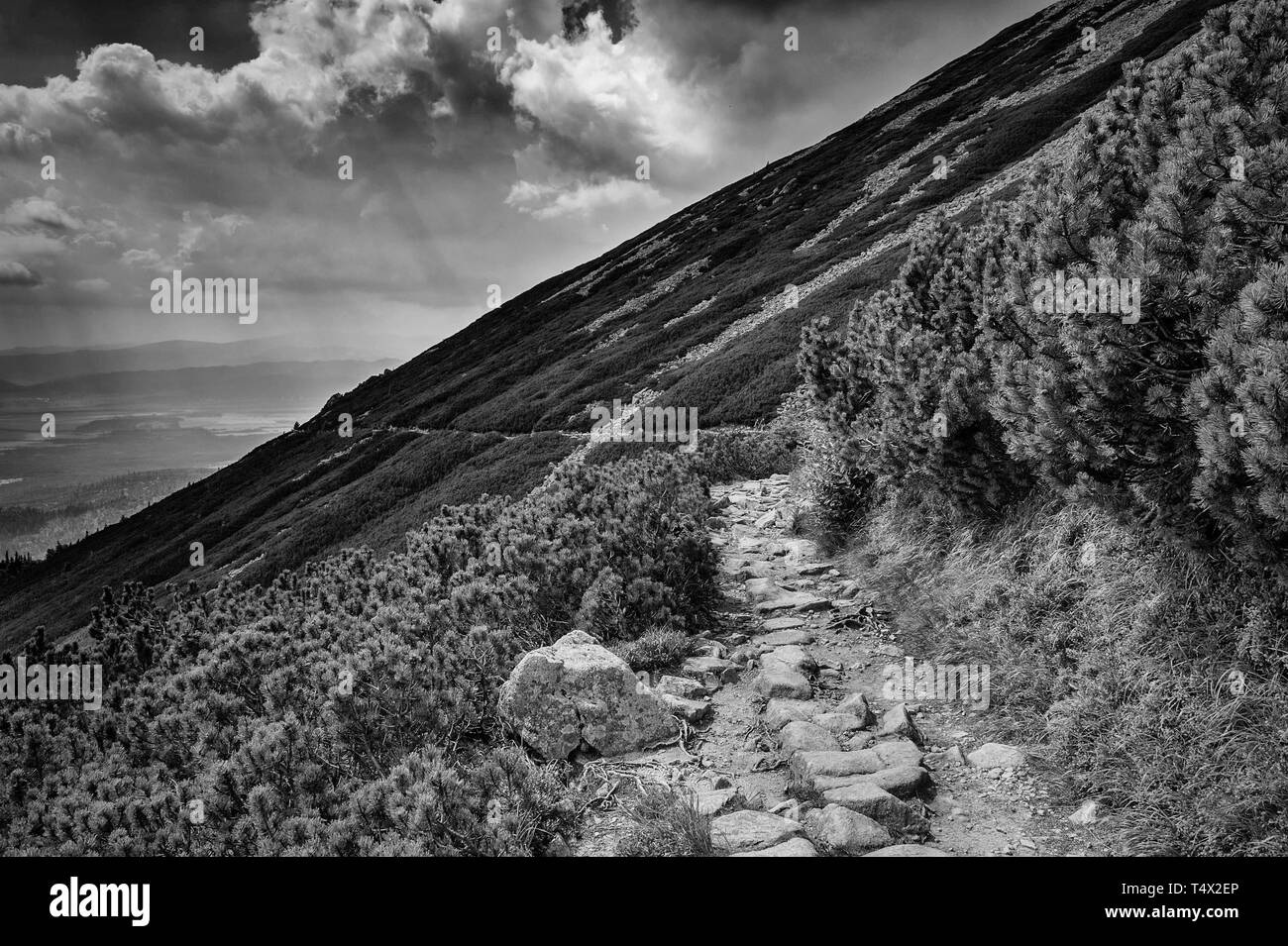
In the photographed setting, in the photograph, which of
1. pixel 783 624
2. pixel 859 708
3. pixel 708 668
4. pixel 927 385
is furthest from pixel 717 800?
pixel 927 385

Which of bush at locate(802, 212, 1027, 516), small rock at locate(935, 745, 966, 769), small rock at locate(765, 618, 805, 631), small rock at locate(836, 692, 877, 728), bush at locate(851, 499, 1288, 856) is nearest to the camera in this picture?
bush at locate(851, 499, 1288, 856)

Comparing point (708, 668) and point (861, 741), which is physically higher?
point (708, 668)

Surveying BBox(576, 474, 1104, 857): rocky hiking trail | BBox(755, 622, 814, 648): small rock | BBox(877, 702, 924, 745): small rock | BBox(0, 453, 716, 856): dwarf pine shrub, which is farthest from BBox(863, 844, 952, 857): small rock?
BBox(755, 622, 814, 648): small rock

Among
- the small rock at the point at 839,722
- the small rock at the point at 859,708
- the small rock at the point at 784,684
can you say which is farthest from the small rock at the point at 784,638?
the small rock at the point at 839,722

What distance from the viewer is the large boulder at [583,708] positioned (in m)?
4.95

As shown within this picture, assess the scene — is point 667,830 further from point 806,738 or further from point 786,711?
point 786,711

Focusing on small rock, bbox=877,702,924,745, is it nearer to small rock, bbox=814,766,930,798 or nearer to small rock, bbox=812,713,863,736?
small rock, bbox=812,713,863,736

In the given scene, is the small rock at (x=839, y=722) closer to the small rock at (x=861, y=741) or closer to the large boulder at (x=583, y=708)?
the small rock at (x=861, y=741)

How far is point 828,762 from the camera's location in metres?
4.23

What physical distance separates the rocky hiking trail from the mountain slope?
27.7 metres

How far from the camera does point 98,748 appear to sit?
25.2 feet

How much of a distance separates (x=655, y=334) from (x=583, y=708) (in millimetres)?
57985

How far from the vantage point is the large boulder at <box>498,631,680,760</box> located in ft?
16.2

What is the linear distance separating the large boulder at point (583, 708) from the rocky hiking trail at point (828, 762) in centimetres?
19
